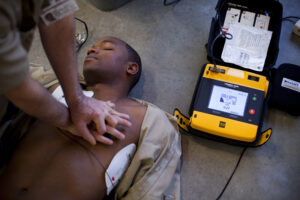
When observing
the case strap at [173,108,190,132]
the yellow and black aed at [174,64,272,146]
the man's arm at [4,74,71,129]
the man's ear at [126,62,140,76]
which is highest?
the man's arm at [4,74,71,129]

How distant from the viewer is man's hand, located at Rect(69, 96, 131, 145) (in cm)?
97

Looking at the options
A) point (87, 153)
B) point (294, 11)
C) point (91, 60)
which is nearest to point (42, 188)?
point (87, 153)

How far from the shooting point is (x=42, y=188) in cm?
101

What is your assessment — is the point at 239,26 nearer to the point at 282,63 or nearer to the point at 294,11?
the point at 282,63

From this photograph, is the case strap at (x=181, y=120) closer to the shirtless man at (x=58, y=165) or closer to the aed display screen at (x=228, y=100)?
the aed display screen at (x=228, y=100)

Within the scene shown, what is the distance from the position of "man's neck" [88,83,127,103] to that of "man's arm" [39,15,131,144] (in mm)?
216

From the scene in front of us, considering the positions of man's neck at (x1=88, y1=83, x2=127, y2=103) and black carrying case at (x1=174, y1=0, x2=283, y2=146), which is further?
black carrying case at (x1=174, y1=0, x2=283, y2=146)

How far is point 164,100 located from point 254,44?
659 millimetres

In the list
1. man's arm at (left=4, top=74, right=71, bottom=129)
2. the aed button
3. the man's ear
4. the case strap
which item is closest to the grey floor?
Answer: the case strap

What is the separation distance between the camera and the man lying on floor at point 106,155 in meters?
1.03

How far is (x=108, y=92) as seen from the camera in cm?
129

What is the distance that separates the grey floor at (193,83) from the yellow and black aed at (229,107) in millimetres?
121

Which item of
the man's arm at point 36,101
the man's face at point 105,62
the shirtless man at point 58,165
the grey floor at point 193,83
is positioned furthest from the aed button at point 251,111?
the man's arm at point 36,101

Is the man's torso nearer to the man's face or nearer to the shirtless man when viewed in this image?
the shirtless man
